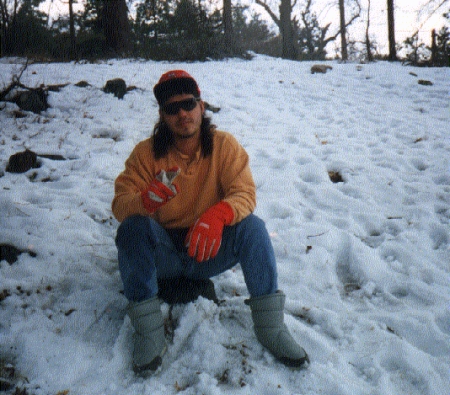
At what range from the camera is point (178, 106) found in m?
2.37

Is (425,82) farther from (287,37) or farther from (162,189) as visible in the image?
(162,189)

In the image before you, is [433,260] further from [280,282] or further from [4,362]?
[4,362]

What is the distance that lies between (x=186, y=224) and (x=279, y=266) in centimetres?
96

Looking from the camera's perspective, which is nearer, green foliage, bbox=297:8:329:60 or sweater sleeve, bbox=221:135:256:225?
sweater sleeve, bbox=221:135:256:225

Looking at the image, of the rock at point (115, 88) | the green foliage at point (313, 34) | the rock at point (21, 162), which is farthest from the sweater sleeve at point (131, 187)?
the green foliage at point (313, 34)

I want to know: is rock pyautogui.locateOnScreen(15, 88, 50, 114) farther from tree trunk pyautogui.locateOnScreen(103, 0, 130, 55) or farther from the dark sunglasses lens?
tree trunk pyautogui.locateOnScreen(103, 0, 130, 55)

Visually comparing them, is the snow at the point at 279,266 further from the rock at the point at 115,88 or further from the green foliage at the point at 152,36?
the green foliage at the point at 152,36

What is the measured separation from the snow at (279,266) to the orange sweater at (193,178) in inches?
25.3

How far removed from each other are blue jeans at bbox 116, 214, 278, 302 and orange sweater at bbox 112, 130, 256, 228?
247mm

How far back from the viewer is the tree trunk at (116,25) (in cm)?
1172

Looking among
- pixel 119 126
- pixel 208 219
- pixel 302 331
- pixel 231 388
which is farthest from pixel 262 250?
pixel 119 126

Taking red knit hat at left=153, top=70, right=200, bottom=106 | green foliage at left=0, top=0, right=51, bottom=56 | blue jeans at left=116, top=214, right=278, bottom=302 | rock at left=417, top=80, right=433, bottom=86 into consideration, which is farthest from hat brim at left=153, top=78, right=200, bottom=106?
green foliage at left=0, top=0, right=51, bottom=56

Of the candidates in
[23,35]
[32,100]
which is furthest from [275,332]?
[23,35]

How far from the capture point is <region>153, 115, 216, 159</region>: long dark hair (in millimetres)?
2385
